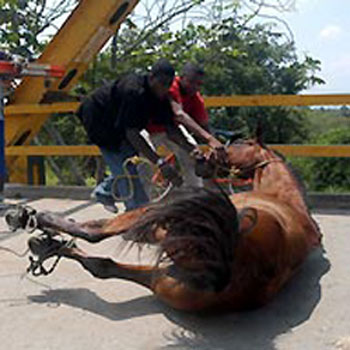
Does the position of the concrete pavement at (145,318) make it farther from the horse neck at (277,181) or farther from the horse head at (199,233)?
the horse neck at (277,181)

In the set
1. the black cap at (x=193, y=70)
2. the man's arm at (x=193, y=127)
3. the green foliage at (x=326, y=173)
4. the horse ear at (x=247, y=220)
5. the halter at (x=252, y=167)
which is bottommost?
the green foliage at (x=326, y=173)

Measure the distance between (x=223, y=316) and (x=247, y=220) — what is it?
0.55 metres

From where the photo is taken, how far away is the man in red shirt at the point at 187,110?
528 cm

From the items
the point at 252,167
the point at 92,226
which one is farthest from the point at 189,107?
the point at 92,226

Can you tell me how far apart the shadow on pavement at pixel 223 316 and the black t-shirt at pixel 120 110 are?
1.38 m

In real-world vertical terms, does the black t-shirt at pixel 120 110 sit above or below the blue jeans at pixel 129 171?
above

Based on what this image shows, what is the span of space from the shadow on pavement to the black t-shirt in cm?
138

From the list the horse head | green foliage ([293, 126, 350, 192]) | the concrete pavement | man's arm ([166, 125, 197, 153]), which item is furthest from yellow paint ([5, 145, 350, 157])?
green foliage ([293, 126, 350, 192])

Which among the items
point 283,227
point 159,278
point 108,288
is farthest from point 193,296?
point 108,288

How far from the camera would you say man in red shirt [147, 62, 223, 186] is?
528 cm

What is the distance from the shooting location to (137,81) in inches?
181

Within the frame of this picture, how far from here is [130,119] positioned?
4.51 m

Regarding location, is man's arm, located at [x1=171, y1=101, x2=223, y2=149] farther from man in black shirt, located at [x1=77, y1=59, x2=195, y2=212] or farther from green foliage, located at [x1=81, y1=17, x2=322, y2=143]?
green foliage, located at [x1=81, y1=17, x2=322, y2=143]

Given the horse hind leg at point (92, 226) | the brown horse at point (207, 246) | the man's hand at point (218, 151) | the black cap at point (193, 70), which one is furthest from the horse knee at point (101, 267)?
the black cap at point (193, 70)
